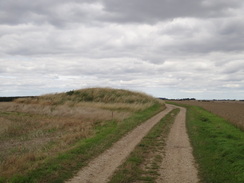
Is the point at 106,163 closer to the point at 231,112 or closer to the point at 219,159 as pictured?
the point at 219,159

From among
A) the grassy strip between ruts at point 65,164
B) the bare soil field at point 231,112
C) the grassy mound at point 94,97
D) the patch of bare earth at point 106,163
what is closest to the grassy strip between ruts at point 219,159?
the patch of bare earth at point 106,163

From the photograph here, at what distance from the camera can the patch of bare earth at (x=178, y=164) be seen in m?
8.22

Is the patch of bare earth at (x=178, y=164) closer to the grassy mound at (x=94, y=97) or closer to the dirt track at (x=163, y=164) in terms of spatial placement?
the dirt track at (x=163, y=164)

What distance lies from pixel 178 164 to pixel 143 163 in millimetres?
1256

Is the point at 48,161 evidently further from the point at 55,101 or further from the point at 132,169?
the point at 55,101

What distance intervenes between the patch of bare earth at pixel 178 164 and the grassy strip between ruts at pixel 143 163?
0.27m

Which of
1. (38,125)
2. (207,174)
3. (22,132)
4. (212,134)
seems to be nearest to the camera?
(207,174)

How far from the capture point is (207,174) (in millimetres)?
8516

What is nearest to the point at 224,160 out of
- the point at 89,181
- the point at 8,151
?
the point at 89,181

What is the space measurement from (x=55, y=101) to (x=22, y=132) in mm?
31844

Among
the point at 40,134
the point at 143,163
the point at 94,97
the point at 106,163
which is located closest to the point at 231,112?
the point at 40,134

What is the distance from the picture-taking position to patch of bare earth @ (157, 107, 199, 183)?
8.22 m

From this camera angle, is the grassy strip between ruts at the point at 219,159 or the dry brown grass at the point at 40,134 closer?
the grassy strip between ruts at the point at 219,159

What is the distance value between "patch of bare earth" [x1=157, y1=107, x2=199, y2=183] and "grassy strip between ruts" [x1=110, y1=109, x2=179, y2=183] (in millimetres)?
269
